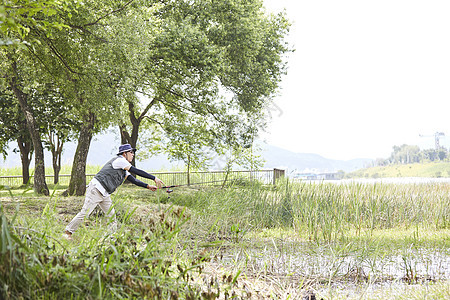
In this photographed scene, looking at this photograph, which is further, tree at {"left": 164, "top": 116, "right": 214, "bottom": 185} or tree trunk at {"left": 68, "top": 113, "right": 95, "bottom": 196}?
tree at {"left": 164, "top": 116, "right": 214, "bottom": 185}

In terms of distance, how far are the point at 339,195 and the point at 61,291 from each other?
7689mm

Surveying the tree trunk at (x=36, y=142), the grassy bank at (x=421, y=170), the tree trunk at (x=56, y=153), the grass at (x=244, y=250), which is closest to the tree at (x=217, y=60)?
the tree trunk at (x=36, y=142)

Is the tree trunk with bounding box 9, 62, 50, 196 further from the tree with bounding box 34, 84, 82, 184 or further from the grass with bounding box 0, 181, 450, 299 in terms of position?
the grass with bounding box 0, 181, 450, 299

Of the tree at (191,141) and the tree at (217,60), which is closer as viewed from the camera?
the tree at (217,60)

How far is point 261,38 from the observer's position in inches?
666

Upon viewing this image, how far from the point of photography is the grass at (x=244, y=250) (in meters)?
Result: 2.40

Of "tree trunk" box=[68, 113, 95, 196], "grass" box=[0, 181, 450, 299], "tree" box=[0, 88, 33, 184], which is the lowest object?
"grass" box=[0, 181, 450, 299]

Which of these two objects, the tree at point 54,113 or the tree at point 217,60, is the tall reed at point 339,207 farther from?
the tree at point 54,113

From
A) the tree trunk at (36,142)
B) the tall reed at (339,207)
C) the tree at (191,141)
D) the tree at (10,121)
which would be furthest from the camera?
the tree at (10,121)

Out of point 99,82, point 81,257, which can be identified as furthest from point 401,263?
point 99,82

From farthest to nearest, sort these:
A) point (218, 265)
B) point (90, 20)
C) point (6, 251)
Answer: point (90, 20) < point (218, 265) < point (6, 251)

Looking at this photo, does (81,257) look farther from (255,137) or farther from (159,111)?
(159,111)

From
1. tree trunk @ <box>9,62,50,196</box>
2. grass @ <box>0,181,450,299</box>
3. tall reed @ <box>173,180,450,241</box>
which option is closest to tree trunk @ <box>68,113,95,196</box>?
tree trunk @ <box>9,62,50,196</box>

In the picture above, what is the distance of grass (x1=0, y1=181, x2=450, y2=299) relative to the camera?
2396 millimetres
